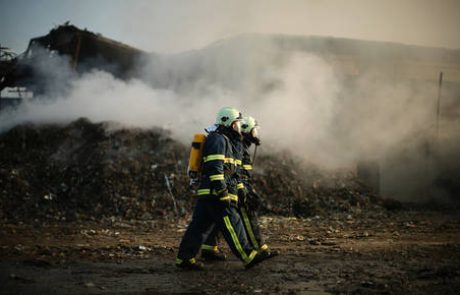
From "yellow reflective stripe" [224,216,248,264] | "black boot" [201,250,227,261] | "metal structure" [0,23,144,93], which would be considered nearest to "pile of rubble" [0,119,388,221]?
"metal structure" [0,23,144,93]

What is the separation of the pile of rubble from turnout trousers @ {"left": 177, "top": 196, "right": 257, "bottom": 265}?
4393mm

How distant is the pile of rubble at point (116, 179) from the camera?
8961 millimetres

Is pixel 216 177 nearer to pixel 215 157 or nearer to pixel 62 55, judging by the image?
pixel 215 157

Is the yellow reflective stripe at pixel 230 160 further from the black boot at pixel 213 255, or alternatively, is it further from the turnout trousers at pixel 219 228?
the black boot at pixel 213 255

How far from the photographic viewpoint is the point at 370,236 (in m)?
6.59

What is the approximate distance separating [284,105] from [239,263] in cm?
816

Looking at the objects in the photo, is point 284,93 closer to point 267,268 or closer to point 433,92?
point 433,92

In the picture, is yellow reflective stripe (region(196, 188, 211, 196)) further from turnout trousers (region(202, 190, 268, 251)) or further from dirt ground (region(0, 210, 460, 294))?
dirt ground (region(0, 210, 460, 294))

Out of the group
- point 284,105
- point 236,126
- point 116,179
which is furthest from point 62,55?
point 236,126

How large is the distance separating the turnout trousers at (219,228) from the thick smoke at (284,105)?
21.4 ft

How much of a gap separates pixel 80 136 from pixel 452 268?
9097 mm

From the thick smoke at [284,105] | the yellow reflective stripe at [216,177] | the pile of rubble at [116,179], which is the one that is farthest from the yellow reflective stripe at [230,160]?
the thick smoke at [284,105]

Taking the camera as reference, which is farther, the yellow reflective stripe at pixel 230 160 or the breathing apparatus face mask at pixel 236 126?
the breathing apparatus face mask at pixel 236 126

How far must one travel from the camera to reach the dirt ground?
3.78m
